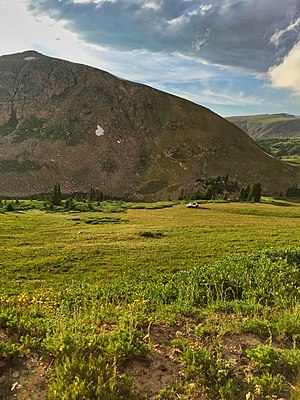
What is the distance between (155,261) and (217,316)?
518 inches

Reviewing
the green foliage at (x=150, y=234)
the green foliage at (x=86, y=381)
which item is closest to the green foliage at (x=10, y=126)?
the green foliage at (x=150, y=234)

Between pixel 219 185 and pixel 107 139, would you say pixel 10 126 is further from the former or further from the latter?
pixel 219 185

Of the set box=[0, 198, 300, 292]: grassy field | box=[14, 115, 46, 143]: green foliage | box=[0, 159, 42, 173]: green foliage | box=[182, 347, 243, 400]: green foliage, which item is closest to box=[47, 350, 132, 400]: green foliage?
box=[182, 347, 243, 400]: green foliage

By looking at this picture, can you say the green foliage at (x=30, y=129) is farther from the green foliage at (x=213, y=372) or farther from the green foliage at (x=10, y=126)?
the green foliage at (x=213, y=372)

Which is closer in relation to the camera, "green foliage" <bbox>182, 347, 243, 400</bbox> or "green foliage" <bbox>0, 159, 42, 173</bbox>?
"green foliage" <bbox>182, 347, 243, 400</bbox>

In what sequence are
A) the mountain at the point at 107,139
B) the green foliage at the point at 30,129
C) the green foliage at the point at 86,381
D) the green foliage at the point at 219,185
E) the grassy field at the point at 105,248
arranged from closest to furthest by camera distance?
1. the green foliage at the point at 86,381
2. the grassy field at the point at 105,248
3. the green foliage at the point at 219,185
4. the mountain at the point at 107,139
5. the green foliage at the point at 30,129

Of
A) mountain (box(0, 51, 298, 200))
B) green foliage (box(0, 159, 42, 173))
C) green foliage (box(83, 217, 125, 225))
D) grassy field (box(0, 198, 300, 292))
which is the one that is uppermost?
mountain (box(0, 51, 298, 200))

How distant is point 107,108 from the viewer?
144625mm

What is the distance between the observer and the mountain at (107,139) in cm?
12000

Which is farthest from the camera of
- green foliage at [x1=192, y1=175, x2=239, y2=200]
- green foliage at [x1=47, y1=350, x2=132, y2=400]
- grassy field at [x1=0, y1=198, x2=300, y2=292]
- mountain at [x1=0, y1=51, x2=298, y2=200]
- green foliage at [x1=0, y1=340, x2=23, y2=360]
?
mountain at [x1=0, y1=51, x2=298, y2=200]

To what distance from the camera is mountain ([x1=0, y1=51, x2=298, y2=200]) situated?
120 metres

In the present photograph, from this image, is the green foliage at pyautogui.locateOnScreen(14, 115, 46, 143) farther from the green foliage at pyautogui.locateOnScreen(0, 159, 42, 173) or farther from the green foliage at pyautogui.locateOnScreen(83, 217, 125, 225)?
the green foliage at pyautogui.locateOnScreen(83, 217, 125, 225)

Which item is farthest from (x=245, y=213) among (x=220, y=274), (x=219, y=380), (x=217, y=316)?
(x=219, y=380)

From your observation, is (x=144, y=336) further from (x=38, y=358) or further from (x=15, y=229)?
(x=15, y=229)
